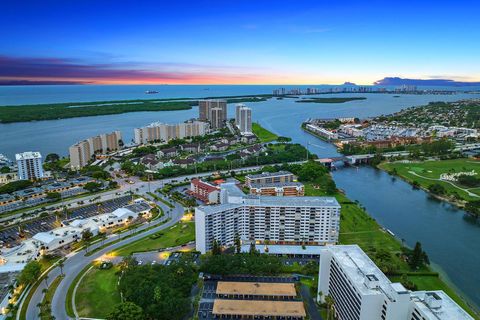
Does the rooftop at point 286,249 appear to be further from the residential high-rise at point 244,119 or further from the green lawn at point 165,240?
the residential high-rise at point 244,119

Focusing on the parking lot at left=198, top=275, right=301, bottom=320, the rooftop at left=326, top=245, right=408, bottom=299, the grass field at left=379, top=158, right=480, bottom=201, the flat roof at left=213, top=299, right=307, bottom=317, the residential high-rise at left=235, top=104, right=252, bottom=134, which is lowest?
the parking lot at left=198, top=275, right=301, bottom=320

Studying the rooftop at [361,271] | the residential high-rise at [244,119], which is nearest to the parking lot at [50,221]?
the rooftop at [361,271]

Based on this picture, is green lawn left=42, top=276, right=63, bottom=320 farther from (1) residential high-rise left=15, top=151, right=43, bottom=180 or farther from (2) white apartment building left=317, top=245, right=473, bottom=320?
(1) residential high-rise left=15, top=151, right=43, bottom=180

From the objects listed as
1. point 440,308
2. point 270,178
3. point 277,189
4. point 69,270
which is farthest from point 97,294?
point 270,178

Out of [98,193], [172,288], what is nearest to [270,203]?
[172,288]

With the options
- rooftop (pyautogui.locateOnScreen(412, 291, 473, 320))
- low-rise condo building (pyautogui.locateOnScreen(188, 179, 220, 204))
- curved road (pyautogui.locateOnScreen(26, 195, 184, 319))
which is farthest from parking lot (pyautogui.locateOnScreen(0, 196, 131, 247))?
rooftop (pyautogui.locateOnScreen(412, 291, 473, 320))
